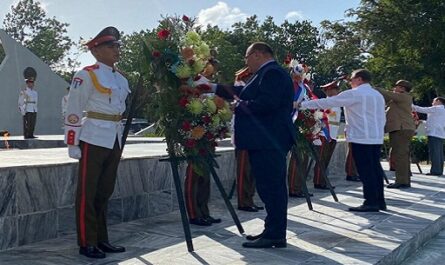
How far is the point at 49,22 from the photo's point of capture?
6500 centimetres

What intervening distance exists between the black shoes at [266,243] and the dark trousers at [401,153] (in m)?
5.34

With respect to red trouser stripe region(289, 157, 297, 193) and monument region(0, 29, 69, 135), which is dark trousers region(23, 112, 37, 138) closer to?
red trouser stripe region(289, 157, 297, 193)

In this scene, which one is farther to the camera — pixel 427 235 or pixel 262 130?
pixel 427 235

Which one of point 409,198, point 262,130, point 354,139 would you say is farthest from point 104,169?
point 409,198

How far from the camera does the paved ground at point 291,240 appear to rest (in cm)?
475

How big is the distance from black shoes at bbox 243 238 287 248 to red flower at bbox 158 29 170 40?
1.83 metres

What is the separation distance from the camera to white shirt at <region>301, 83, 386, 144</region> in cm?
723

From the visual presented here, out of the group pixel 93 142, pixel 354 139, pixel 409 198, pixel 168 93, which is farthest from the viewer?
pixel 409 198

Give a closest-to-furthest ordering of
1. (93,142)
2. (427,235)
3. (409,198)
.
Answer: (93,142)
(427,235)
(409,198)

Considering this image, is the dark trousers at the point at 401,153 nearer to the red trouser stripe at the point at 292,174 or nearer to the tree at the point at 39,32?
the red trouser stripe at the point at 292,174

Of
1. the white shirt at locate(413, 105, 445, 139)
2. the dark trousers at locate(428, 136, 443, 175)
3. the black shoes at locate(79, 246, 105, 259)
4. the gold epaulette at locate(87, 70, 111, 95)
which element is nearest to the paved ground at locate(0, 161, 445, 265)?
the black shoes at locate(79, 246, 105, 259)

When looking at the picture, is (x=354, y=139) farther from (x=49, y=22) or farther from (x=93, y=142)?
(x=49, y=22)

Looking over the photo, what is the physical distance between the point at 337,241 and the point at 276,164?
94cm

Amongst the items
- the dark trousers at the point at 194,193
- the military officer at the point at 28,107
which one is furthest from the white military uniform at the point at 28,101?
the dark trousers at the point at 194,193
